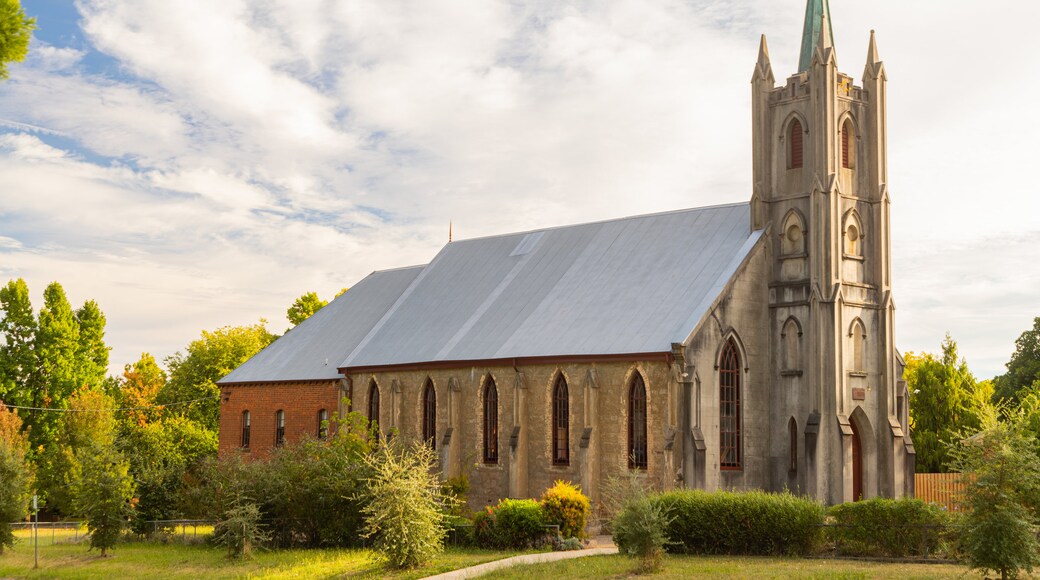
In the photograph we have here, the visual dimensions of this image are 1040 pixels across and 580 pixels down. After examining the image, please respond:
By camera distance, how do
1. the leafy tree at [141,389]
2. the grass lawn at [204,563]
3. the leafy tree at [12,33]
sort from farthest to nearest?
1. the leafy tree at [141,389]
2. the grass lawn at [204,563]
3. the leafy tree at [12,33]

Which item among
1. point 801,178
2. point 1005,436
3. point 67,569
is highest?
point 801,178

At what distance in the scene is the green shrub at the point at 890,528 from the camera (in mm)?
26156

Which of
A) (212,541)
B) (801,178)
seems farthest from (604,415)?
(212,541)

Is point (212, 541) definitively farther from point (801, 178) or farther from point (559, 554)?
point (801, 178)

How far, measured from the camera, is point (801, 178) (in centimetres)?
3856

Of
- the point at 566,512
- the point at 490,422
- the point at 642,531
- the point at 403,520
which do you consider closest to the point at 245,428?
the point at 490,422

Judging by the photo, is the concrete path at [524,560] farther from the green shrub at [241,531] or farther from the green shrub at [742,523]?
the green shrub at [241,531]

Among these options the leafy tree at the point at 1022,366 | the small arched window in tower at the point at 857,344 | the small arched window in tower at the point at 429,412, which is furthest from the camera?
the leafy tree at the point at 1022,366

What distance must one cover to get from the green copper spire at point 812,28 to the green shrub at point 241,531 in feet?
78.5

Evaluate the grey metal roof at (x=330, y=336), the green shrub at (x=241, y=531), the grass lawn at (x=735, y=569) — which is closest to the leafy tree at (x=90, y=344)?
the grey metal roof at (x=330, y=336)

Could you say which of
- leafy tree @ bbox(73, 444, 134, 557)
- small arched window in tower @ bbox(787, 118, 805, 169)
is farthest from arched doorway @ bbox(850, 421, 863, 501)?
leafy tree @ bbox(73, 444, 134, 557)

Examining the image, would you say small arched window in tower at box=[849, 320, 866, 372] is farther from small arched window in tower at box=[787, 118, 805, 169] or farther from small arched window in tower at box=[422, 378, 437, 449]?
small arched window in tower at box=[422, 378, 437, 449]

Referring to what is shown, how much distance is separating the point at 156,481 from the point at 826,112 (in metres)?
26.5

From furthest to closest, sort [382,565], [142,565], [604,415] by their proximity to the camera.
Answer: [604,415]
[142,565]
[382,565]
